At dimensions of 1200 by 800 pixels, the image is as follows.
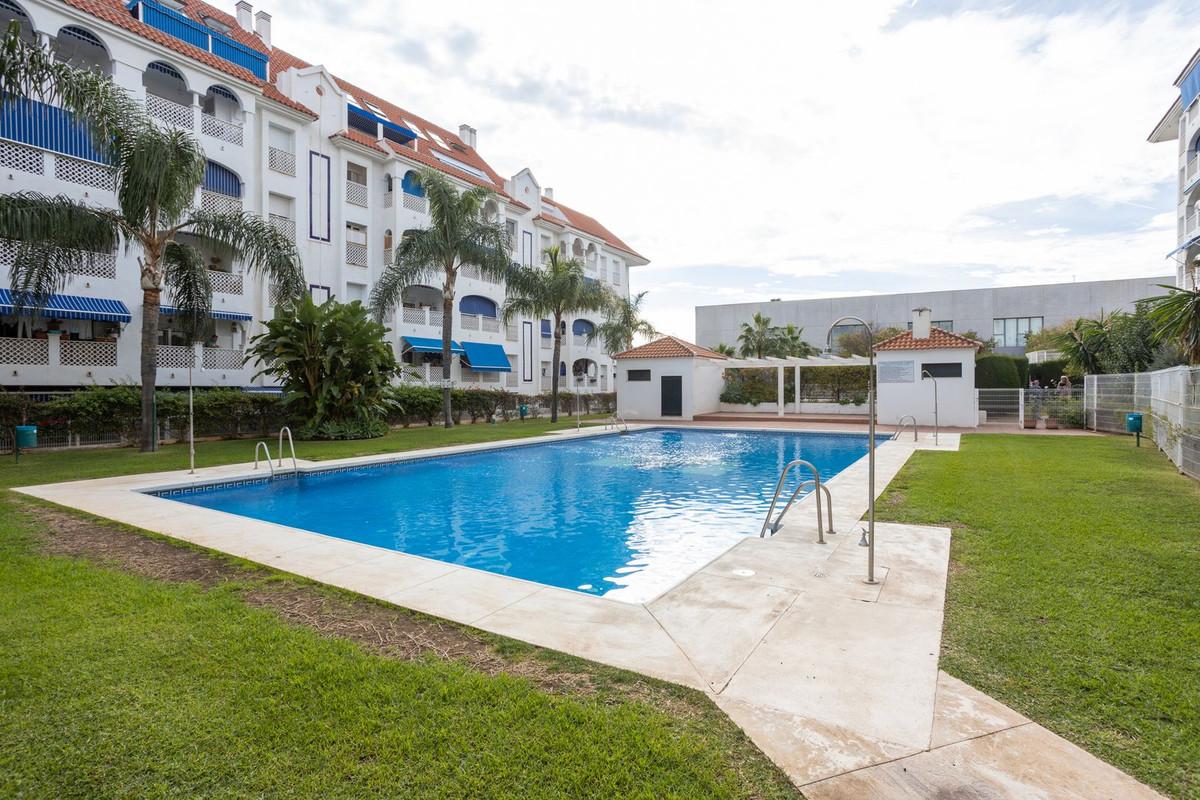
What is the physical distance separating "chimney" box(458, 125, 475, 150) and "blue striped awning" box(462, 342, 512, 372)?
605 inches

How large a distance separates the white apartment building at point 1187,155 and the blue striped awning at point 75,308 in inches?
1689

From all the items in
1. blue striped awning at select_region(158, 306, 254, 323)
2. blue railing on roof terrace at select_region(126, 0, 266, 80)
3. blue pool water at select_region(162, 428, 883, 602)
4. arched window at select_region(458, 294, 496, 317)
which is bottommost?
blue pool water at select_region(162, 428, 883, 602)

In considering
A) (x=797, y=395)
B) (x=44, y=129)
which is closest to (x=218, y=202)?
(x=44, y=129)

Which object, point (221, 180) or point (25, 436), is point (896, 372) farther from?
point (25, 436)

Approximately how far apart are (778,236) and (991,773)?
83.3 feet

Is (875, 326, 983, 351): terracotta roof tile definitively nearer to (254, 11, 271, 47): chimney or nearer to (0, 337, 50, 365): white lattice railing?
(0, 337, 50, 365): white lattice railing

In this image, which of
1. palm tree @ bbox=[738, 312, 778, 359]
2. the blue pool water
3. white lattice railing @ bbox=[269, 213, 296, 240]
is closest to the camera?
the blue pool water

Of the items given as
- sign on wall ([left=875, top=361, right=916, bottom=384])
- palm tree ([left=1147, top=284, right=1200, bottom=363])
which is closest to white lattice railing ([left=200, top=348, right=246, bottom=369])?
palm tree ([left=1147, top=284, right=1200, bottom=363])

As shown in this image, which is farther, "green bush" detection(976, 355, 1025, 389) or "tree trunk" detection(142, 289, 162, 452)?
"green bush" detection(976, 355, 1025, 389)

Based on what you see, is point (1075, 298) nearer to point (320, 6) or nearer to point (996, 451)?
point (996, 451)

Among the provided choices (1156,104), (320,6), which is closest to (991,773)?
(320,6)

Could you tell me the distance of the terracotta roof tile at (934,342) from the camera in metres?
25.6

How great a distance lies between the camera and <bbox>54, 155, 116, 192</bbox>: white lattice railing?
19.6 meters

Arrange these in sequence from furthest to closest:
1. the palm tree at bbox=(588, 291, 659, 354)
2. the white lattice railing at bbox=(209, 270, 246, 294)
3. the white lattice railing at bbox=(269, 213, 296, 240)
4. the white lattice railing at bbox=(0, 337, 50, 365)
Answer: the palm tree at bbox=(588, 291, 659, 354) < the white lattice railing at bbox=(269, 213, 296, 240) < the white lattice railing at bbox=(209, 270, 246, 294) < the white lattice railing at bbox=(0, 337, 50, 365)
